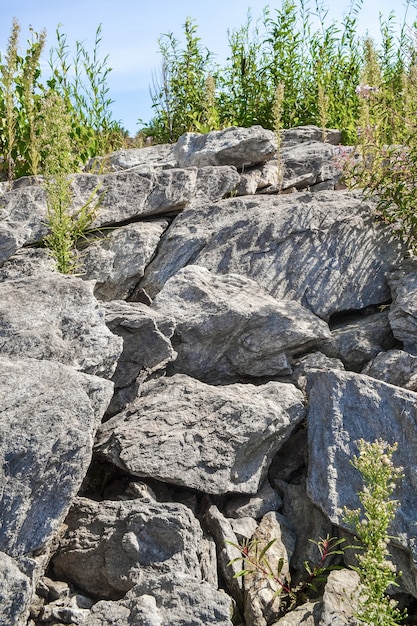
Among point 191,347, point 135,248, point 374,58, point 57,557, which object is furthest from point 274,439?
point 374,58

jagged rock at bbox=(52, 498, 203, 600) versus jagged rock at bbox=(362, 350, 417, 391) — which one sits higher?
jagged rock at bbox=(362, 350, 417, 391)

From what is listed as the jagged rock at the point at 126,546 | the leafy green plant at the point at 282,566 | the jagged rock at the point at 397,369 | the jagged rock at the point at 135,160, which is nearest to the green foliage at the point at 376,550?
the leafy green plant at the point at 282,566

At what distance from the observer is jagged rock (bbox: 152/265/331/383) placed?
208 inches

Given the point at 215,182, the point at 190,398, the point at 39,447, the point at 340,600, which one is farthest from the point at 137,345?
the point at 215,182

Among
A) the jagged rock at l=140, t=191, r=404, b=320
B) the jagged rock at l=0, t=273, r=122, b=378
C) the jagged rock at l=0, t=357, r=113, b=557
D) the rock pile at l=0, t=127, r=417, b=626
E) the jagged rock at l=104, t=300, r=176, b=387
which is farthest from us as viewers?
the jagged rock at l=140, t=191, r=404, b=320

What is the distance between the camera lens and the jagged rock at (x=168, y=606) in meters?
3.42

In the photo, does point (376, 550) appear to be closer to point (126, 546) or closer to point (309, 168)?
point (126, 546)

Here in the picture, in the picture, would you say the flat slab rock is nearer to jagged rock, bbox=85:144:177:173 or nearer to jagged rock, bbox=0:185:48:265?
jagged rock, bbox=0:185:48:265

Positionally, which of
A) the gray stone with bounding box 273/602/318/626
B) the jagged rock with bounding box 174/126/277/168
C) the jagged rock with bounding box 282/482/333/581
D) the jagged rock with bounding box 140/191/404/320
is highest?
the jagged rock with bounding box 174/126/277/168

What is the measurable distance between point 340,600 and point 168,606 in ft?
3.10

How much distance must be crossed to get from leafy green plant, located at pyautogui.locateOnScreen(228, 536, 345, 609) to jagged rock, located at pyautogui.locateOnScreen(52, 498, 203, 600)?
1.04 ft

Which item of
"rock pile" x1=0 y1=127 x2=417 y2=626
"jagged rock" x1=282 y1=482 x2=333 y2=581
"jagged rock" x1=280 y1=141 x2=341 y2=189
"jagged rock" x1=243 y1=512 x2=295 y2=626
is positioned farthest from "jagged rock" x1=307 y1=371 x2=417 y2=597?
"jagged rock" x1=280 y1=141 x2=341 y2=189

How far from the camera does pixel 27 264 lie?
585cm

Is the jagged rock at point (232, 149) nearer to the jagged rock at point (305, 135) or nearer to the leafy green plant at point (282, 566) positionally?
the jagged rock at point (305, 135)
